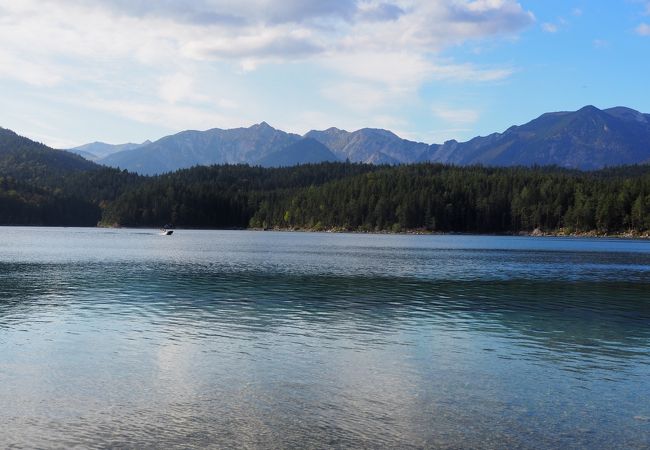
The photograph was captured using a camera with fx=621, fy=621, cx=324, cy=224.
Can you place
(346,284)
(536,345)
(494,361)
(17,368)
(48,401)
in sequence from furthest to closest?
(346,284) < (536,345) < (494,361) < (17,368) < (48,401)

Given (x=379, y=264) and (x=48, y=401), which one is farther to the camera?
(x=379, y=264)

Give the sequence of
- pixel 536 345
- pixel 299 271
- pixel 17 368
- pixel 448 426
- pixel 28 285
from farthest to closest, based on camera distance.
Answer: pixel 299 271 < pixel 28 285 < pixel 536 345 < pixel 17 368 < pixel 448 426

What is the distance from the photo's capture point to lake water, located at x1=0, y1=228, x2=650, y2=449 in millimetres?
20484

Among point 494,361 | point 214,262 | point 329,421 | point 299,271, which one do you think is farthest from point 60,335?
point 214,262

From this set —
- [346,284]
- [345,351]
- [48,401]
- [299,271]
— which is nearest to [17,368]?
[48,401]

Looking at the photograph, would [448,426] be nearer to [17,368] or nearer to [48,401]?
[48,401]

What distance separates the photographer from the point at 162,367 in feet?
95.7

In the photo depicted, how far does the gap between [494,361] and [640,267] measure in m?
79.0

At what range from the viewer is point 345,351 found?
33250 mm

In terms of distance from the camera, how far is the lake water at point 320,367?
2048 centimetres

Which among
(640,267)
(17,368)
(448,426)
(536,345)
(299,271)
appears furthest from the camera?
(640,267)

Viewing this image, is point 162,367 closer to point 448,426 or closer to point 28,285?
point 448,426

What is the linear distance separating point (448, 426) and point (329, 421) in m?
4.05

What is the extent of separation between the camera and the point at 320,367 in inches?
1164
